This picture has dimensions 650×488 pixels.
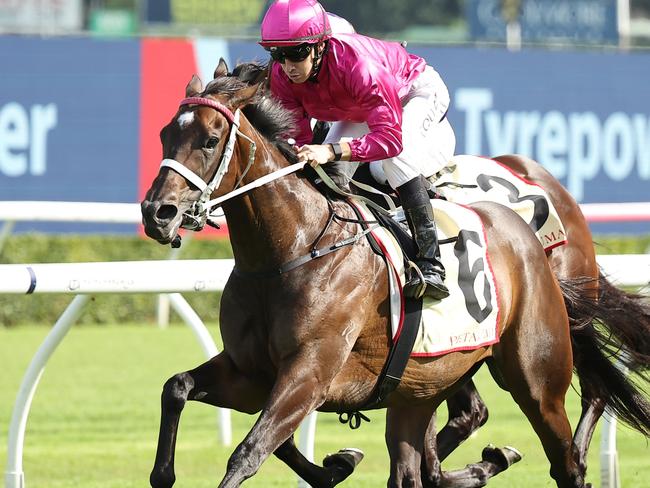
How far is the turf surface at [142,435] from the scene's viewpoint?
5461 millimetres

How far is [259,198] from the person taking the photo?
12.2ft

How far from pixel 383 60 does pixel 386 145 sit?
1.19 ft

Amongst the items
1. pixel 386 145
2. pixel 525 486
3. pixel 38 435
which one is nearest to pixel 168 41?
pixel 38 435

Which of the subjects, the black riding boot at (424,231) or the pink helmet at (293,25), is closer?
the pink helmet at (293,25)

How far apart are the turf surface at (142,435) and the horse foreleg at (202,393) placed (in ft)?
4.65

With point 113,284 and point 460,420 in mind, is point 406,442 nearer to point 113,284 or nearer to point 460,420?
point 460,420

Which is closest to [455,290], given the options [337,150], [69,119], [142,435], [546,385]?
[546,385]

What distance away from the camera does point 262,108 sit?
3.80 metres

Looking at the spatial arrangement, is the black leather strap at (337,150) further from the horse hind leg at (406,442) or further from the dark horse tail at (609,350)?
the dark horse tail at (609,350)

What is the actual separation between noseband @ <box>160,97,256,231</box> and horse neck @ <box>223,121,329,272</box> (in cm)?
8

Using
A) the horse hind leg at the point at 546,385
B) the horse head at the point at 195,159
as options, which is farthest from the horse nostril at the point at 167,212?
the horse hind leg at the point at 546,385

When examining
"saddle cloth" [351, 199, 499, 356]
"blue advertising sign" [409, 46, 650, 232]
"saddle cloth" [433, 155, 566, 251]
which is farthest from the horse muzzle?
"blue advertising sign" [409, 46, 650, 232]

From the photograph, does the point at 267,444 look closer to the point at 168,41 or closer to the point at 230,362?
the point at 230,362

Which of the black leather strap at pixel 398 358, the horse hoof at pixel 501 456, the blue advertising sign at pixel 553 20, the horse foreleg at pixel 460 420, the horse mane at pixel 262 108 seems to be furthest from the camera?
the blue advertising sign at pixel 553 20
